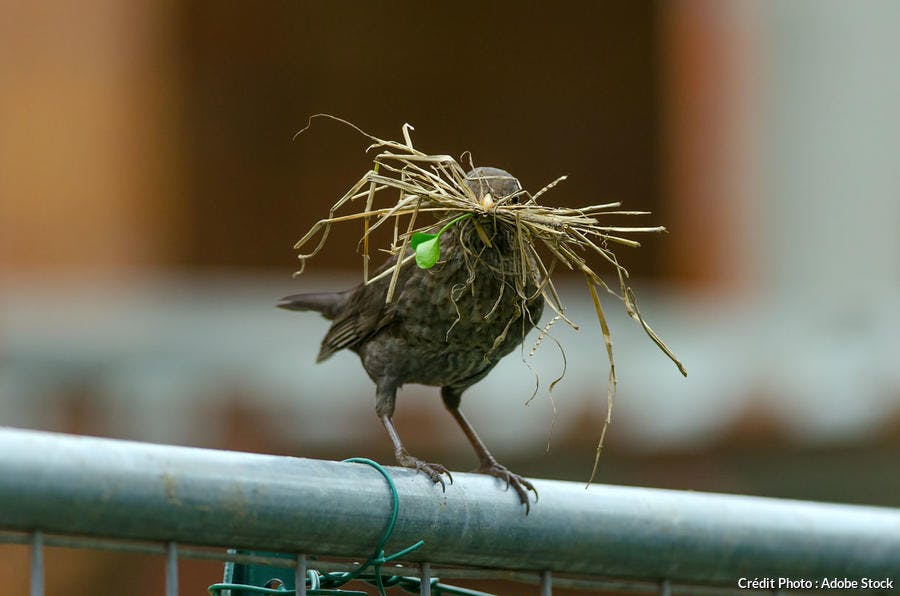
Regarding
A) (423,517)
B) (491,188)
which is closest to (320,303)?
(491,188)

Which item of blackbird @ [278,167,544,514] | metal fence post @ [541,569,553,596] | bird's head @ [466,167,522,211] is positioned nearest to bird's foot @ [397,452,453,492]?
blackbird @ [278,167,544,514]

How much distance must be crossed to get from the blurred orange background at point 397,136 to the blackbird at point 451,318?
415 centimetres

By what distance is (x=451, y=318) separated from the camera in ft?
10.4

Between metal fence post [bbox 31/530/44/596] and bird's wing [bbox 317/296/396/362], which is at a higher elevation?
bird's wing [bbox 317/296/396/362]

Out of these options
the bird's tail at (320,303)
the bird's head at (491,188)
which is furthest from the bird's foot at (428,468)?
the bird's tail at (320,303)

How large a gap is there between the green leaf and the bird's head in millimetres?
146

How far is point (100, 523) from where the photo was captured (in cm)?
188

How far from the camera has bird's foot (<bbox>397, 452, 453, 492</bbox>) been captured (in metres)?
2.32

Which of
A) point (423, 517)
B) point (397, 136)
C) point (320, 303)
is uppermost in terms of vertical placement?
point (397, 136)

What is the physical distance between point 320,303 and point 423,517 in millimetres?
1874

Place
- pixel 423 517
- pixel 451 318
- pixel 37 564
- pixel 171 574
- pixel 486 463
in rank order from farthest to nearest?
pixel 486 463, pixel 451 318, pixel 423 517, pixel 171 574, pixel 37 564

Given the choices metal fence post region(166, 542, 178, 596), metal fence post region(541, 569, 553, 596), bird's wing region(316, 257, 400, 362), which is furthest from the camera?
bird's wing region(316, 257, 400, 362)

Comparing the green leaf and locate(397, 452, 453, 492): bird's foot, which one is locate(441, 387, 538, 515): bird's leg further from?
the green leaf

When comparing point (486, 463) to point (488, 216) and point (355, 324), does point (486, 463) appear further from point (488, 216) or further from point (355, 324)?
point (488, 216)
